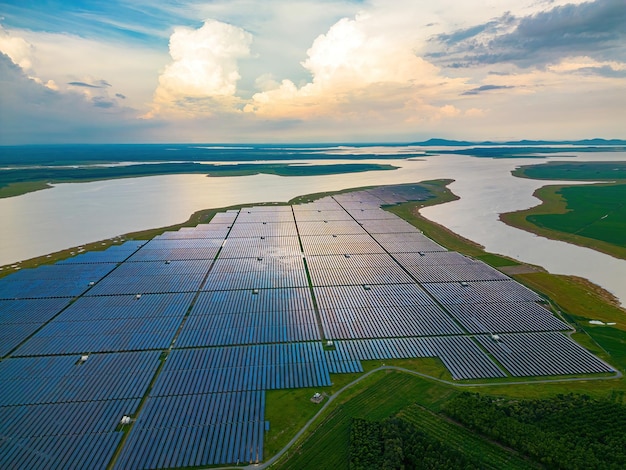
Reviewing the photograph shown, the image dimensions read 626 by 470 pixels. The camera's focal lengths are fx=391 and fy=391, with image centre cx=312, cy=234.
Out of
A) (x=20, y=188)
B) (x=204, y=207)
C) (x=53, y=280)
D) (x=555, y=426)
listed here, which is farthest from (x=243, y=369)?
(x=20, y=188)

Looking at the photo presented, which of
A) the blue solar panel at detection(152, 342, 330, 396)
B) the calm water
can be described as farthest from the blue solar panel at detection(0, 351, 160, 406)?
the calm water

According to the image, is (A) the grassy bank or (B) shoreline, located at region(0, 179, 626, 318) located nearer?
(A) the grassy bank

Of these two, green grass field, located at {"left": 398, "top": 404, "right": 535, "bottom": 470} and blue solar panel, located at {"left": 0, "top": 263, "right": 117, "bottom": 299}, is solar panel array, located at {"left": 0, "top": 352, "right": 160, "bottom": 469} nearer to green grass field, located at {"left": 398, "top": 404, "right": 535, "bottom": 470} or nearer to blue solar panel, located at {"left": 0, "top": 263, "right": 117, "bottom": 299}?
blue solar panel, located at {"left": 0, "top": 263, "right": 117, "bottom": 299}

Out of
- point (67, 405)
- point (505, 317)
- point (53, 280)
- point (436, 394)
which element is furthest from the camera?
point (53, 280)

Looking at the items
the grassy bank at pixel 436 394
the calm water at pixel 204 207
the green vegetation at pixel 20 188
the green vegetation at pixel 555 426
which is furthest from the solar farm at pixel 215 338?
the green vegetation at pixel 20 188

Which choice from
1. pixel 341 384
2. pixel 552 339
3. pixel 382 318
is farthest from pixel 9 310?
pixel 552 339

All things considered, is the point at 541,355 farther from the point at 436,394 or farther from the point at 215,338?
the point at 215,338
